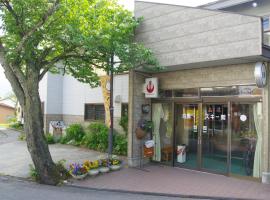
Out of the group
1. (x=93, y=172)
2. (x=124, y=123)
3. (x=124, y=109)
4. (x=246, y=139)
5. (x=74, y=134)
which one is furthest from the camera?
(x=74, y=134)

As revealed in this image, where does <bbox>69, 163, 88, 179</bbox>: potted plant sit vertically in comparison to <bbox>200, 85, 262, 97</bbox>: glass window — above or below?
below

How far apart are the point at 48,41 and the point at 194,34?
5.48 m

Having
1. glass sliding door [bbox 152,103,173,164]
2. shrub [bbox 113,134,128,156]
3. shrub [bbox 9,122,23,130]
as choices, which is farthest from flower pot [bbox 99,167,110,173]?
shrub [bbox 9,122,23,130]

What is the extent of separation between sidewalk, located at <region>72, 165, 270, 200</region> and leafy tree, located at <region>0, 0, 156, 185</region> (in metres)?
1.85

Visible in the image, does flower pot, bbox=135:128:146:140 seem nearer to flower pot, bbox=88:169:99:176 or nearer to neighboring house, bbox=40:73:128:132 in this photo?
flower pot, bbox=88:169:99:176

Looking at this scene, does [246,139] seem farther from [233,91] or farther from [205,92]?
[205,92]

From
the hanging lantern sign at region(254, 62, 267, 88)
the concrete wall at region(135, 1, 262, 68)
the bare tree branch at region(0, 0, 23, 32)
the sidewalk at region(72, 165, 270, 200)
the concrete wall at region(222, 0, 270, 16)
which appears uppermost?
the concrete wall at region(222, 0, 270, 16)

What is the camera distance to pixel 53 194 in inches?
335

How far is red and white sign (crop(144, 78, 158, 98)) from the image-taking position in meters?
11.8

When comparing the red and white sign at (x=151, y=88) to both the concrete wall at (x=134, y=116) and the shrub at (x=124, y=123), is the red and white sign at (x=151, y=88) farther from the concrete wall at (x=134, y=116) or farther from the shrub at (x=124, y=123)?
the shrub at (x=124, y=123)

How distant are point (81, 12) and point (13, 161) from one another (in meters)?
7.28

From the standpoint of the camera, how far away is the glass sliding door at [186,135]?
11.2 m

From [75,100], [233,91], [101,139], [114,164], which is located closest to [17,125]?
[75,100]

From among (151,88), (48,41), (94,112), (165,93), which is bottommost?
(94,112)
